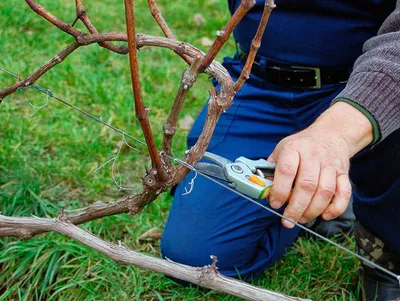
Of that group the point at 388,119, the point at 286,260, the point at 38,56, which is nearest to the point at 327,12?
the point at 388,119

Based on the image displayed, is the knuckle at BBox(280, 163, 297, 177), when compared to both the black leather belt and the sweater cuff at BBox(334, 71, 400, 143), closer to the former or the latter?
the sweater cuff at BBox(334, 71, 400, 143)

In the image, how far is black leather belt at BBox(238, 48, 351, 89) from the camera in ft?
5.96

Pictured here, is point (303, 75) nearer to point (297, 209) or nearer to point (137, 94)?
point (297, 209)

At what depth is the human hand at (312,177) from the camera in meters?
1.13

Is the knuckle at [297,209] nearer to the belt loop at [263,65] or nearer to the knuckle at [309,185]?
the knuckle at [309,185]

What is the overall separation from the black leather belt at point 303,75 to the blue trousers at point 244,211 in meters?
0.02

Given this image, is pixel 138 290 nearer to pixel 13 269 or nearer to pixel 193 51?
pixel 13 269

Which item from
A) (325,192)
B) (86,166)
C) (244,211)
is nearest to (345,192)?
(325,192)

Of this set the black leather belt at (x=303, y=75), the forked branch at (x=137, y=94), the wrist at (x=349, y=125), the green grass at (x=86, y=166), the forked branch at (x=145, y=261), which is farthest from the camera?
the black leather belt at (x=303, y=75)

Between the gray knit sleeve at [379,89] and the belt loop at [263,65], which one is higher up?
the belt loop at [263,65]

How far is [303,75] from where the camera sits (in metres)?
1.82

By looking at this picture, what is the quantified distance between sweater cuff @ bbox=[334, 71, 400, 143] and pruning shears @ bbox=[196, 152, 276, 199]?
225mm

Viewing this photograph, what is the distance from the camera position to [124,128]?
2420mm

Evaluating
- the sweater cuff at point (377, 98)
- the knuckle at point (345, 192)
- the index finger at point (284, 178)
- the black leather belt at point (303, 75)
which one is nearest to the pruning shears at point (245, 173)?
the index finger at point (284, 178)
